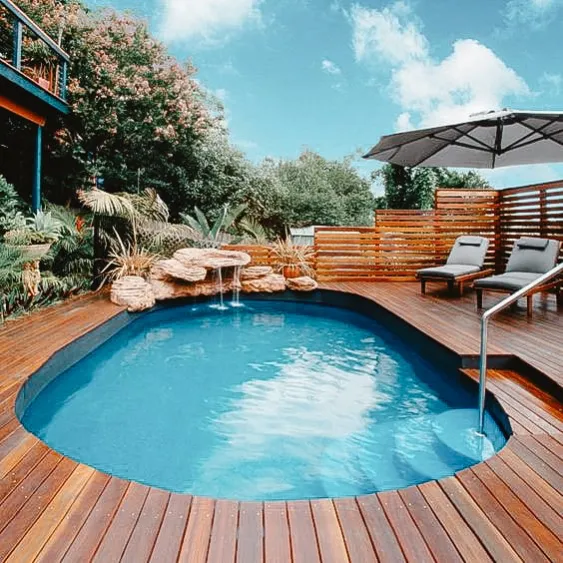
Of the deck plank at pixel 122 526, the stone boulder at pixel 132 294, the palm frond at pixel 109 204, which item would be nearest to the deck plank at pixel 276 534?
the deck plank at pixel 122 526

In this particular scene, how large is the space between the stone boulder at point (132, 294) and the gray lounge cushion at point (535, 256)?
5.47 metres

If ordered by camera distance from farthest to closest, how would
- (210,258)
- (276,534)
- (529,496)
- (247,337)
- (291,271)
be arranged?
(291,271) → (210,258) → (247,337) → (529,496) → (276,534)

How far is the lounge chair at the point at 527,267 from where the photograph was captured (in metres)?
5.93

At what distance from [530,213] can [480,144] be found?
2.07 meters

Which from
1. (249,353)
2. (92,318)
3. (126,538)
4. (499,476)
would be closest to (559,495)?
(499,476)

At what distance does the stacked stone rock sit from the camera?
23.1 ft

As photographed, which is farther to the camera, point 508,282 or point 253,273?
point 253,273

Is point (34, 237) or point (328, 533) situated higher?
point (34, 237)

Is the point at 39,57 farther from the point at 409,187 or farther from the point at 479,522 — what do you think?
the point at 479,522

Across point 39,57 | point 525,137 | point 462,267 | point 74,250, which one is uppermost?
point 39,57

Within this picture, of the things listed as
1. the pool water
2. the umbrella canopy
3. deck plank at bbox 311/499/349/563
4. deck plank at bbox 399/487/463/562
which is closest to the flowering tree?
the pool water

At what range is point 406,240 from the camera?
966 cm

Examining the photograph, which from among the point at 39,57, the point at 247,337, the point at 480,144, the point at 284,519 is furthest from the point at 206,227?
the point at 284,519

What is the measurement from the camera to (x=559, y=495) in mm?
2057
